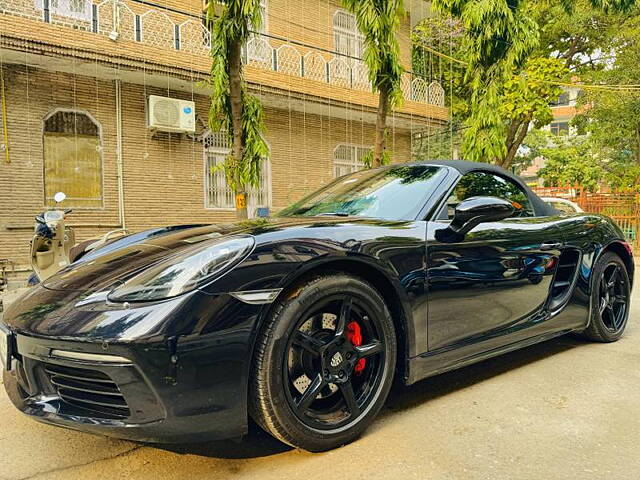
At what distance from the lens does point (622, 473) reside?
1.88 metres

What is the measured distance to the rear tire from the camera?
3615 mm

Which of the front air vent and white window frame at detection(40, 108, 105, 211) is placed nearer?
the front air vent

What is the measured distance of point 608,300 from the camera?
3793mm

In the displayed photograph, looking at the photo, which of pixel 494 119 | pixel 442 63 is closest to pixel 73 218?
pixel 494 119

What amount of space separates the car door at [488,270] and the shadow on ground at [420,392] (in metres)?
0.40

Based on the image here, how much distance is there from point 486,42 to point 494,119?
1.27m

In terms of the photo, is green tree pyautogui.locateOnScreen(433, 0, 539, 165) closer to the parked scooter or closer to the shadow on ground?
the shadow on ground

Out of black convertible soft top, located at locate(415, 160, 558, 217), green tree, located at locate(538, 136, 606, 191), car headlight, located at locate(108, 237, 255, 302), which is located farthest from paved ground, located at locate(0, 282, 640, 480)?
green tree, located at locate(538, 136, 606, 191)

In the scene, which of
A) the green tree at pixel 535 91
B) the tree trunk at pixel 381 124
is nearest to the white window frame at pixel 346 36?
the green tree at pixel 535 91

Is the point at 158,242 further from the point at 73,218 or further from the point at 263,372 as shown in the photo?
the point at 73,218

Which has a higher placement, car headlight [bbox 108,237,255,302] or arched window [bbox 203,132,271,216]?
arched window [bbox 203,132,271,216]

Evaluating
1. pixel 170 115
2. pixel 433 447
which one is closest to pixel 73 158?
pixel 170 115

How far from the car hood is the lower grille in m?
0.32

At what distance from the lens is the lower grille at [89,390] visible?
172cm
